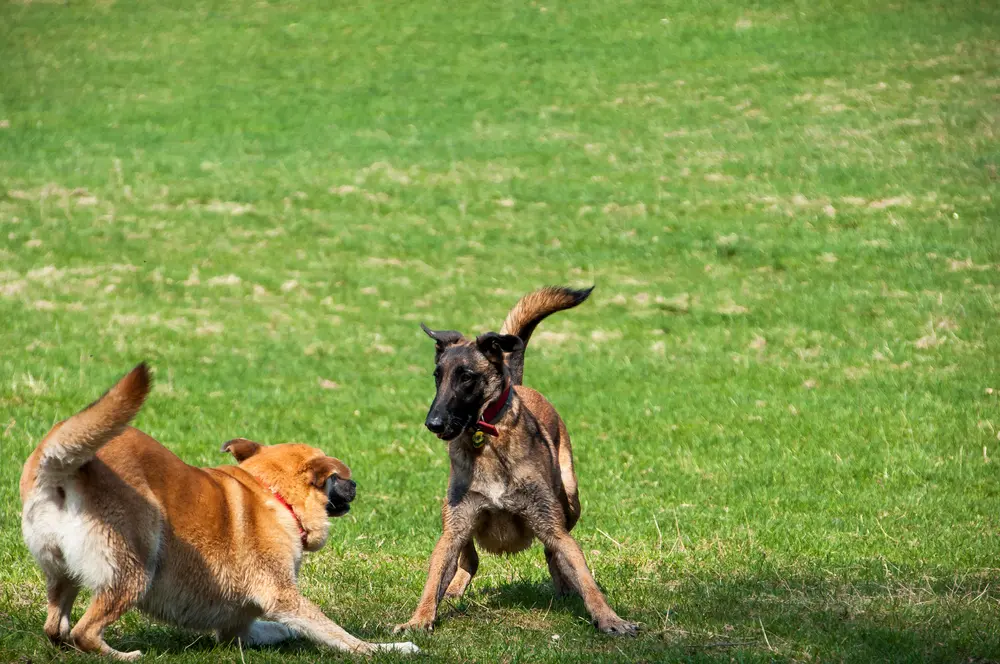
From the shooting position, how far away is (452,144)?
94.9 ft

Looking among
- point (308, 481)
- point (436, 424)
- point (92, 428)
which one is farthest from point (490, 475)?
point (92, 428)

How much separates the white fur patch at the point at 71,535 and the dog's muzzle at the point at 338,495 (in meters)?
1.64

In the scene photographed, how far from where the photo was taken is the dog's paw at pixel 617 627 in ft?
23.5

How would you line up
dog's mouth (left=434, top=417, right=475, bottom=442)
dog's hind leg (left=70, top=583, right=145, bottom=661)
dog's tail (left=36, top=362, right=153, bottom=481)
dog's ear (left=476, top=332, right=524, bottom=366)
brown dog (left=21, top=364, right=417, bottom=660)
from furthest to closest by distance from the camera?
dog's ear (left=476, top=332, right=524, bottom=366) < dog's mouth (left=434, top=417, right=475, bottom=442) < dog's hind leg (left=70, top=583, right=145, bottom=661) < brown dog (left=21, top=364, right=417, bottom=660) < dog's tail (left=36, top=362, right=153, bottom=481)

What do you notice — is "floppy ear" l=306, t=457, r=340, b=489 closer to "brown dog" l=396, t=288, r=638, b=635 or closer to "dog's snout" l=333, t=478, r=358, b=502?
"dog's snout" l=333, t=478, r=358, b=502

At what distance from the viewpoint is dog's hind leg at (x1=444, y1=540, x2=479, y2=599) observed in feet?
26.9

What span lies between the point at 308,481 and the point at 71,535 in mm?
1646

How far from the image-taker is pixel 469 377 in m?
7.54

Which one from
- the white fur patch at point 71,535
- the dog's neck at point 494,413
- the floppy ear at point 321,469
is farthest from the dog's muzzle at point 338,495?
the white fur patch at point 71,535

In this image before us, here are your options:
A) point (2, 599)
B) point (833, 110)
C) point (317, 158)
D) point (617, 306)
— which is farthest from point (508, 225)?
point (2, 599)

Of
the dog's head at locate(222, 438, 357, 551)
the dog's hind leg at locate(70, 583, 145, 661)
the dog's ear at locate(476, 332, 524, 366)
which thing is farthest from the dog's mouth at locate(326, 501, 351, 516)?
the dog's hind leg at locate(70, 583, 145, 661)

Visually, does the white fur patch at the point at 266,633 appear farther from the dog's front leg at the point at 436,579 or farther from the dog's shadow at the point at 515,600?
the dog's shadow at the point at 515,600

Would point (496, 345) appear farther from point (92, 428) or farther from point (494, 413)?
point (92, 428)

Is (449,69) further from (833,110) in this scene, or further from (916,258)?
(916,258)
